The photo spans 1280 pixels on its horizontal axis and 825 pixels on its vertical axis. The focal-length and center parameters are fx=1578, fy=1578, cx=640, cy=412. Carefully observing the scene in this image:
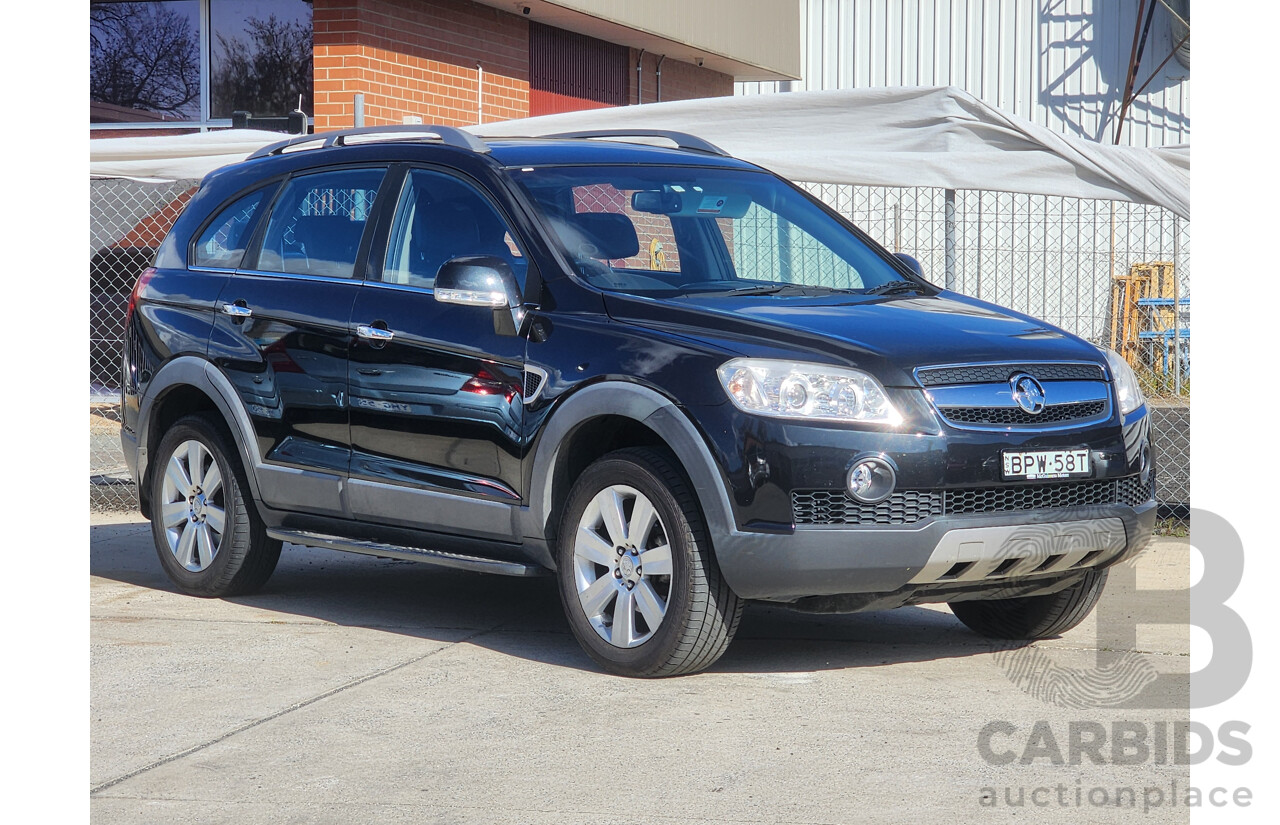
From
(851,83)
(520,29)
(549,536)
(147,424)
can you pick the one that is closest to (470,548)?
(549,536)

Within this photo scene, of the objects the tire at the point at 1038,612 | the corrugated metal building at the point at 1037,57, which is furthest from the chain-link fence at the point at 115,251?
the corrugated metal building at the point at 1037,57

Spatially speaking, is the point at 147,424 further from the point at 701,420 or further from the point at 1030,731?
the point at 1030,731

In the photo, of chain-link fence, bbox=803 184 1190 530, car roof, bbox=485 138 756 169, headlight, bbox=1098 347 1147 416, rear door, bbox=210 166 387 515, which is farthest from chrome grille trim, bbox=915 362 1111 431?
chain-link fence, bbox=803 184 1190 530

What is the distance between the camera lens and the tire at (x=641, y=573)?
5332 mm

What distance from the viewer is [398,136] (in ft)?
22.6

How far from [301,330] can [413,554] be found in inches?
43.7

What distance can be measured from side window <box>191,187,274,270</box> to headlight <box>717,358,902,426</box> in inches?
119

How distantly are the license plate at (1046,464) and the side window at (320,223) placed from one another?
2893 millimetres

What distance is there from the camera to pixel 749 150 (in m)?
10.2

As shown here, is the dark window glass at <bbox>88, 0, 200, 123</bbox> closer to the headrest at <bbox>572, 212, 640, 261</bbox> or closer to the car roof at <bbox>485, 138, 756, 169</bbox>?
the car roof at <bbox>485, 138, 756, 169</bbox>

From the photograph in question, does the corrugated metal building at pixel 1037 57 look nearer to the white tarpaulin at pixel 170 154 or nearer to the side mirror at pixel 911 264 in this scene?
the white tarpaulin at pixel 170 154

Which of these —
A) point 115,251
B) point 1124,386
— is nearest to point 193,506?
point 1124,386

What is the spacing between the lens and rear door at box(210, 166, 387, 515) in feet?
21.5

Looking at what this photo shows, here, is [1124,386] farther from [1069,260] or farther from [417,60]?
[1069,260]
